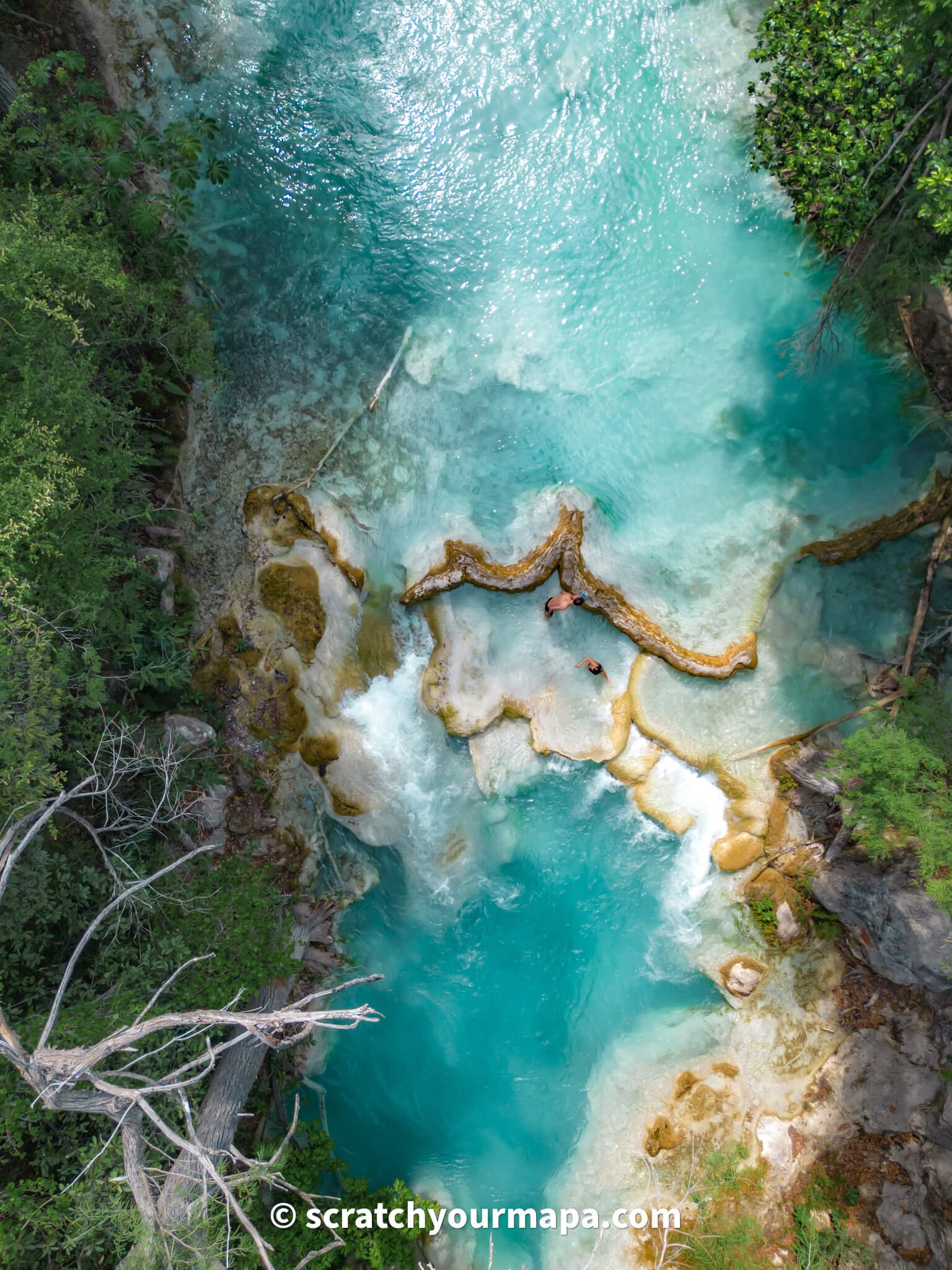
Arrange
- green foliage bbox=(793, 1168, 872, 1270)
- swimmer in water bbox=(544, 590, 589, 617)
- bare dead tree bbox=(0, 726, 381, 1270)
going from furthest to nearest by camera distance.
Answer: swimmer in water bbox=(544, 590, 589, 617) → green foliage bbox=(793, 1168, 872, 1270) → bare dead tree bbox=(0, 726, 381, 1270)

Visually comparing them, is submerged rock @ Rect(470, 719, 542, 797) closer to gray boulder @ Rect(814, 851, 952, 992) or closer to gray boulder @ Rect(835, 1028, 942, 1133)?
gray boulder @ Rect(814, 851, 952, 992)

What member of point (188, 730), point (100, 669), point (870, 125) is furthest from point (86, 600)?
point (870, 125)

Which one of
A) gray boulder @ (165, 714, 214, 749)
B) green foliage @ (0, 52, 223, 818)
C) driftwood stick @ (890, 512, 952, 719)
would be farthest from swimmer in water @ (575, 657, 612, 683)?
green foliage @ (0, 52, 223, 818)

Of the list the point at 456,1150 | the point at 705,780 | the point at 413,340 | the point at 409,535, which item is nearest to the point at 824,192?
the point at 413,340

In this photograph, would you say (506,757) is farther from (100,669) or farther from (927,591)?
(927,591)

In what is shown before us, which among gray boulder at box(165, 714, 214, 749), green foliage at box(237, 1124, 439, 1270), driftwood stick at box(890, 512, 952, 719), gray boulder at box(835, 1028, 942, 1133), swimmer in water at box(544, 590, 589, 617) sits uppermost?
driftwood stick at box(890, 512, 952, 719)

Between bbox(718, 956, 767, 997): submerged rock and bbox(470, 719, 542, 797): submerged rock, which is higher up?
bbox(470, 719, 542, 797): submerged rock

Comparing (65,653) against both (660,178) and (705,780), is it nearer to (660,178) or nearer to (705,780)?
(705,780)

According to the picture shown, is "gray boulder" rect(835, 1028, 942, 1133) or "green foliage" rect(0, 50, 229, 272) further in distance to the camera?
"gray boulder" rect(835, 1028, 942, 1133)
